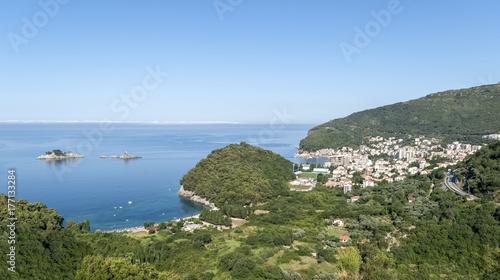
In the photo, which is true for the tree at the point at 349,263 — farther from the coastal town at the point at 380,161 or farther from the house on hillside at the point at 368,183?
the house on hillside at the point at 368,183

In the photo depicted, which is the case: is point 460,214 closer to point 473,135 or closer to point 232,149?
point 232,149

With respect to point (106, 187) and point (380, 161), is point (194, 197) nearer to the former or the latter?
point (106, 187)

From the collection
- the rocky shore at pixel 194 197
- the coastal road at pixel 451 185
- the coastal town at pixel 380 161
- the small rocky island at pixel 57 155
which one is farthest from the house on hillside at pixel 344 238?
the small rocky island at pixel 57 155

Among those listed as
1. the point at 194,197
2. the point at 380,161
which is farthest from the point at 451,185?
the point at 380,161

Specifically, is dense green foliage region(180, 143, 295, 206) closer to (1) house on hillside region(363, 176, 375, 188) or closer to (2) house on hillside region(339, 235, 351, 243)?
(1) house on hillside region(363, 176, 375, 188)

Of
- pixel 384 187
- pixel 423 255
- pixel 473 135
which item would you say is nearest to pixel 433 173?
pixel 384 187

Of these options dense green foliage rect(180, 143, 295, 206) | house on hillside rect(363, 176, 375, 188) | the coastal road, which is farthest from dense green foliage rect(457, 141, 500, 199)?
dense green foliage rect(180, 143, 295, 206)
